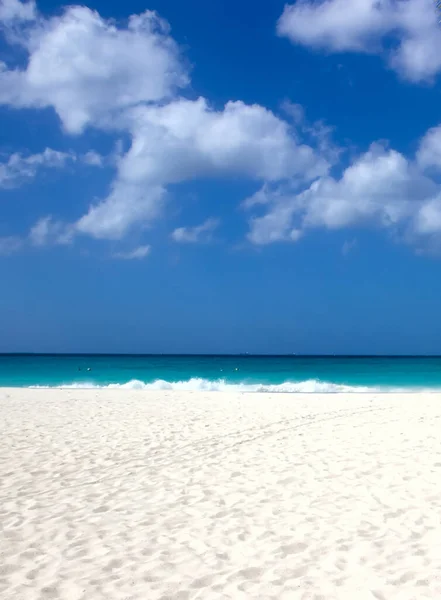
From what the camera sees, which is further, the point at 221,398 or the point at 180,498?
the point at 221,398

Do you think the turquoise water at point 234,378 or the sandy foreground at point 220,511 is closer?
the sandy foreground at point 220,511

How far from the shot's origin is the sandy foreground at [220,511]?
4.45 meters

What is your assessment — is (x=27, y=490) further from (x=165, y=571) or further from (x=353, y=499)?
(x=353, y=499)

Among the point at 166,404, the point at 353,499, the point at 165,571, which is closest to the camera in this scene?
the point at 165,571

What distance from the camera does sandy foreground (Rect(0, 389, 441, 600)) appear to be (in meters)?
4.45

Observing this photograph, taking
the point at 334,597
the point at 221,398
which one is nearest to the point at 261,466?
the point at 334,597

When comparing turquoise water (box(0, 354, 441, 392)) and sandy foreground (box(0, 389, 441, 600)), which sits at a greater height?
sandy foreground (box(0, 389, 441, 600))

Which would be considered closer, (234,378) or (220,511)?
(220,511)

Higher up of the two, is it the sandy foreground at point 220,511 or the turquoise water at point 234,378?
the sandy foreground at point 220,511

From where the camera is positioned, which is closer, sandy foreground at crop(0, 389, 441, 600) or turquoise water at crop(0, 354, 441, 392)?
sandy foreground at crop(0, 389, 441, 600)

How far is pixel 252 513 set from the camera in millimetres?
6141

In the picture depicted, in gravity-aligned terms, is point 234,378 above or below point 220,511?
below

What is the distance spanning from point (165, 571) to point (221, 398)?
14680mm

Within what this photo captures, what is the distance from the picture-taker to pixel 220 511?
20.4 feet
